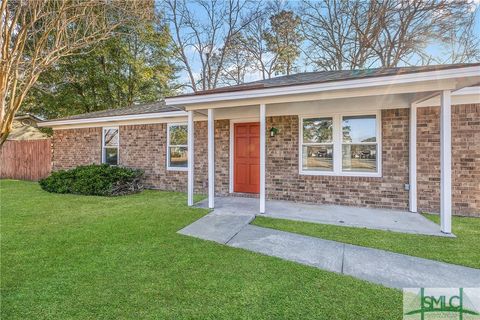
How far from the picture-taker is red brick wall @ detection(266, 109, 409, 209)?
625 cm

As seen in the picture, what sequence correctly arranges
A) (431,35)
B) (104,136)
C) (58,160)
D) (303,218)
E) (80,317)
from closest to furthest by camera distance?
(80,317) → (303,218) → (104,136) → (58,160) → (431,35)

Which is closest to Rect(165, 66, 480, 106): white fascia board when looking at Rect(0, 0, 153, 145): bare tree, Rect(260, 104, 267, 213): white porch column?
Rect(260, 104, 267, 213): white porch column

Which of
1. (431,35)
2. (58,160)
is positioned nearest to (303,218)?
(58,160)

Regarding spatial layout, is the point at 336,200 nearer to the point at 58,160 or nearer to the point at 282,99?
the point at 282,99

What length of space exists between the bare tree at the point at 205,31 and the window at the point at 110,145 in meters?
10.9

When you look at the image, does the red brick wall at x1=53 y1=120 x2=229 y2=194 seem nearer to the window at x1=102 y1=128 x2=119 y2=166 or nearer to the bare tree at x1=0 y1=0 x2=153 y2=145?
the window at x1=102 y1=128 x2=119 y2=166

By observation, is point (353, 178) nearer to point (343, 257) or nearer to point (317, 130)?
point (317, 130)

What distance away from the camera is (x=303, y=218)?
547 centimetres

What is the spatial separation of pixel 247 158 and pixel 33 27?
25.3 ft

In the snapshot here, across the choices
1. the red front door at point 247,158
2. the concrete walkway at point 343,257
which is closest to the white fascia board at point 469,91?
the concrete walkway at point 343,257

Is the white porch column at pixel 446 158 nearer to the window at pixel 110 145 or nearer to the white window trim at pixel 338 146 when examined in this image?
the white window trim at pixel 338 146

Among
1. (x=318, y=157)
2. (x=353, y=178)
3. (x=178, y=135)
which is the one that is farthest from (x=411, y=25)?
(x=178, y=135)

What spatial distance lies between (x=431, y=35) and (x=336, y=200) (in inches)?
467

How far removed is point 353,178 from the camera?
22.0ft
